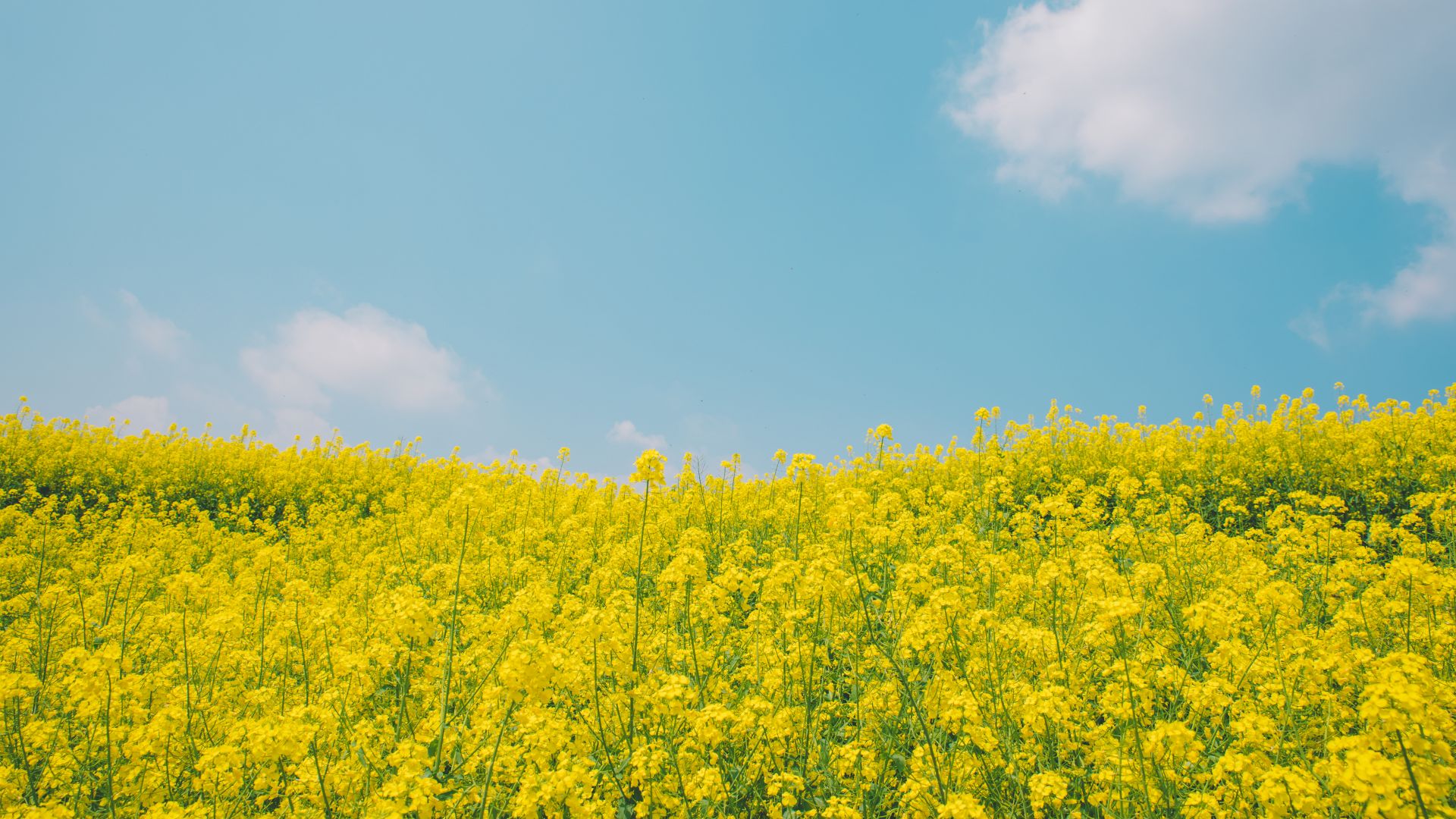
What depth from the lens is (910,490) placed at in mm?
9766

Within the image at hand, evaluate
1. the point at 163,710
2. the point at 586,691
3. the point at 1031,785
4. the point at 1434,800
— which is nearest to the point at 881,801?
the point at 1031,785

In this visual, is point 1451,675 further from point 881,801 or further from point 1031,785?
point 881,801

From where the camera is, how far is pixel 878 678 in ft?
15.2

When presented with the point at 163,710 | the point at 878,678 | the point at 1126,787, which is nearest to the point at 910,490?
the point at 878,678

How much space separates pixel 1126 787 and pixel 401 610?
360cm

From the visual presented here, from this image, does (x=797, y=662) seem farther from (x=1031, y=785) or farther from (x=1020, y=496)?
(x=1020, y=496)

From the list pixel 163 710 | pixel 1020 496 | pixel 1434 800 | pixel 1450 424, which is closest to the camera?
pixel 1434 800

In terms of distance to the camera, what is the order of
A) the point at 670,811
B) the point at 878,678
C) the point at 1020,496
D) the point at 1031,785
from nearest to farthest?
the point at 1031,785, the point at 670,811, the point at 878,678, the point at 1020,496

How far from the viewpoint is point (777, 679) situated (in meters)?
4.02

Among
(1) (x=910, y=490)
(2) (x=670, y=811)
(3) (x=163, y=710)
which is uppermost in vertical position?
(1) (x=910, y=490)

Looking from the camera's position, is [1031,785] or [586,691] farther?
[586,691]

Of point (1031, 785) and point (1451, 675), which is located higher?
point (1451, 675)

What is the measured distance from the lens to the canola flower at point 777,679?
311 centimetres

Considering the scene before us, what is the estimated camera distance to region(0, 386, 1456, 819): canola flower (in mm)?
3107
